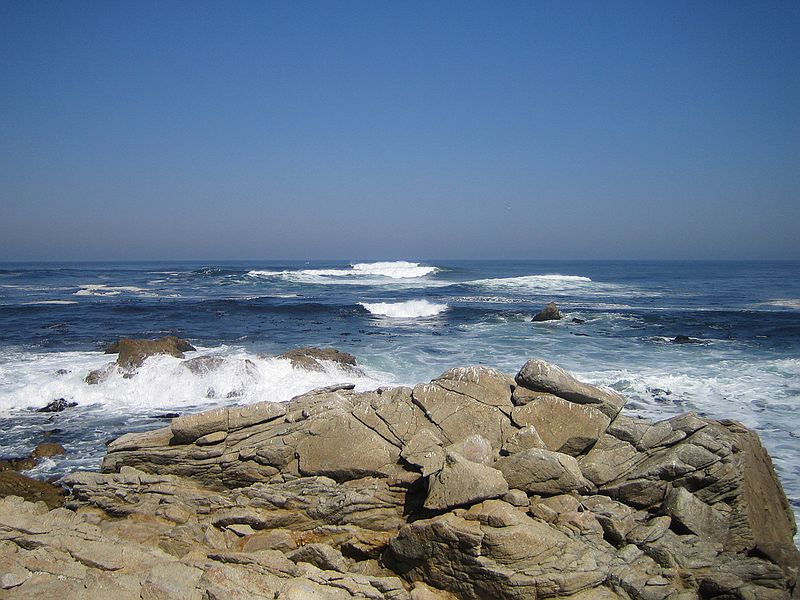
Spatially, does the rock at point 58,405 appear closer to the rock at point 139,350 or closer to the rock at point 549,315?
the rock at point 139,350

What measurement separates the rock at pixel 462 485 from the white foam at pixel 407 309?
26.6 m

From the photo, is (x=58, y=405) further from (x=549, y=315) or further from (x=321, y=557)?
(x=549, y=315)

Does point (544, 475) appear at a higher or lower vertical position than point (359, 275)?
lower

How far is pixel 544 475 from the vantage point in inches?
279

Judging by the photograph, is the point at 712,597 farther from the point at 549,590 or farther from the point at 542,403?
the point at 542,403

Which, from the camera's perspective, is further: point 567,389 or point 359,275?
point 359,275

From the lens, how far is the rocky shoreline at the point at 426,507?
5836mm

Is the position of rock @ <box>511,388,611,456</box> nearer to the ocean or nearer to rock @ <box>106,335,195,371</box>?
the ocean

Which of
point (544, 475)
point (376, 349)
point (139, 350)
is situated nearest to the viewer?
point (544, 475)

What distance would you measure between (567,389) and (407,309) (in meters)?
27.8

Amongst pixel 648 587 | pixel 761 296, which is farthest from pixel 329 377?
pixel 761 296

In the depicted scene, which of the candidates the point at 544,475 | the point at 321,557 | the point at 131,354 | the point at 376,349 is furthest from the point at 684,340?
the point at 131,354

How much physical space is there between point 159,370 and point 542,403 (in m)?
12.3

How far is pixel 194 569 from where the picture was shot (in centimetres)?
580
